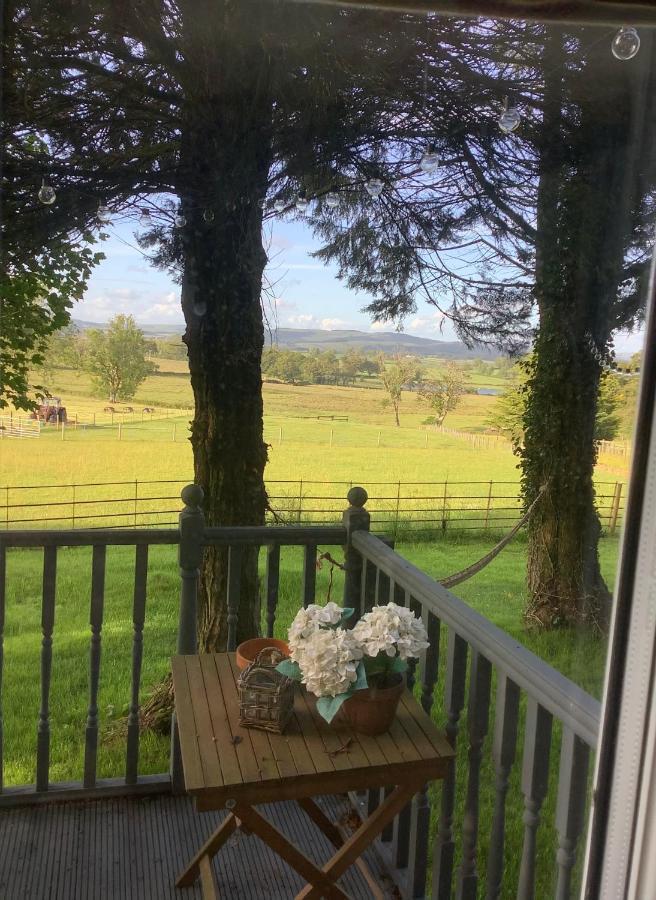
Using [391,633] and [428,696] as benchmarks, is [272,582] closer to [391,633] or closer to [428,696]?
[428,696]

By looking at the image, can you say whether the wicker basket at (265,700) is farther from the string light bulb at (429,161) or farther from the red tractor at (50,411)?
the string light bulb at (429,161)

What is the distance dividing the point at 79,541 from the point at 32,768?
2.52 feet

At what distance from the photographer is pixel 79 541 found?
2.06 metres

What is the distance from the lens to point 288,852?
145 centimetres

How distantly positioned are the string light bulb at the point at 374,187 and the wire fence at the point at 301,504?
3.09ft

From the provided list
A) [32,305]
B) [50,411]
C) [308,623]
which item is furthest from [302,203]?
[308,623]

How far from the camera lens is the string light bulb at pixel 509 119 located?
6.58 ft

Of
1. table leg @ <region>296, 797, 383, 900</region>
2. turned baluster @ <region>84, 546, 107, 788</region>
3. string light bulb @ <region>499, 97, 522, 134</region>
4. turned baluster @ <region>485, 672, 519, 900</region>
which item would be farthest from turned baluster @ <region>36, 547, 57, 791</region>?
string light bulb @ <region>499, 97, 522, 134</region>

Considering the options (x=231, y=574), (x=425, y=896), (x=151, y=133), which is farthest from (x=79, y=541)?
(x=425, y=896)

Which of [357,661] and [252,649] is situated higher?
[357,661]

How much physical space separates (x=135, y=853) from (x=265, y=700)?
886 millimetres

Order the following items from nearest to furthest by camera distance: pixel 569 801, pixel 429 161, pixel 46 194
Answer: pixel 569 801 → pixel 46 194 → pixel 429 161

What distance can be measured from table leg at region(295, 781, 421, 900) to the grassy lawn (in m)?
0.43

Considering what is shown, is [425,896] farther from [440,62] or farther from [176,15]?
[176,15]
